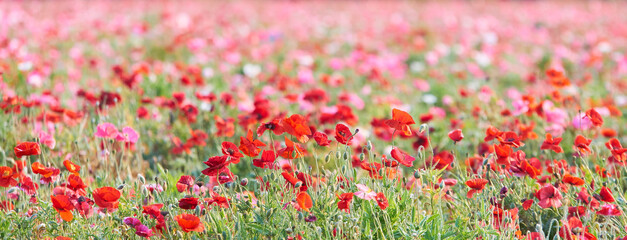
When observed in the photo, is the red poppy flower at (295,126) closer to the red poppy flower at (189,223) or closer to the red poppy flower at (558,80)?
the red poppy flower at (189,223)

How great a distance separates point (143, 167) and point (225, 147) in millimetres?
1242

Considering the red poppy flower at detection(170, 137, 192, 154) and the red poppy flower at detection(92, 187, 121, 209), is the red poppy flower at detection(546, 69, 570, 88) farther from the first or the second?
the red poppy flower at detection(92, 187, 121, 209)

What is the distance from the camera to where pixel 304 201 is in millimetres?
1749

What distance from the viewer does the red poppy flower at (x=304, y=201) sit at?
172cm

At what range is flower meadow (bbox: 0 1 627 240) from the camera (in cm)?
190

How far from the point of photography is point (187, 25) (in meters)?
7.09

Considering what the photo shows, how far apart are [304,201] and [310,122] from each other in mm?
1709

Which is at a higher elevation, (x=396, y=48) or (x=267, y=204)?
(x=267, y=204)

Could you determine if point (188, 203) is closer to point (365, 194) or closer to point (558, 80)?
point (365, 194)

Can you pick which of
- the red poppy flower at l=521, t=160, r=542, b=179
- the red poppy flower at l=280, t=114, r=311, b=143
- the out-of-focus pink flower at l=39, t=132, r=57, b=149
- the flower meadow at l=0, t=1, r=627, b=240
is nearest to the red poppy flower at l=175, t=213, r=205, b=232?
the flower meadow at l=0, t=1, r=627, b=240

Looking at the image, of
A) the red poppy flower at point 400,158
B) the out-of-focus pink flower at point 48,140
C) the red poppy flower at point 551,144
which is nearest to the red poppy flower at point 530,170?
the red poppy flower at point 551,144

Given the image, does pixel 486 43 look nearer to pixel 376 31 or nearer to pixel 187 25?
pixel 376 31

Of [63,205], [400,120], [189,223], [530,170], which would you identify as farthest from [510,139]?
[63,205]

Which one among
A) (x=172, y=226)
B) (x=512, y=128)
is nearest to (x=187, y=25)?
(x=512, y=128)
